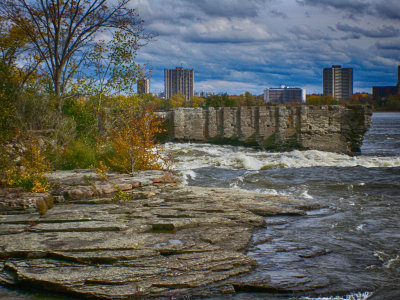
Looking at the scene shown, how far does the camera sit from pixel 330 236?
26.6ft

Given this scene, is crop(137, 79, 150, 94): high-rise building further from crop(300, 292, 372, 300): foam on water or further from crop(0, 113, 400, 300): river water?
crop(300, 292, 372, 300): foam on water

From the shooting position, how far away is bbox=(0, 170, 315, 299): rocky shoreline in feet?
18.5

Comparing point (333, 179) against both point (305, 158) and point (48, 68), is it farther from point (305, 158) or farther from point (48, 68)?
point (48, 68)

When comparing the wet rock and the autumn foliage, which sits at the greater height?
the autumn foliage

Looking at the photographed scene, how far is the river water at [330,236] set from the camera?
5727mm

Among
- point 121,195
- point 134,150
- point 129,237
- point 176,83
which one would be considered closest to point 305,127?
point 134,150

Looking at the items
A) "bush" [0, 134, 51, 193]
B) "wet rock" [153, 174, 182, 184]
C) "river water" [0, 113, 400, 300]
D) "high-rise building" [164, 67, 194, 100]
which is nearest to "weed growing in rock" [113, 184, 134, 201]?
"wet rock" [153, 174, 182, 184]

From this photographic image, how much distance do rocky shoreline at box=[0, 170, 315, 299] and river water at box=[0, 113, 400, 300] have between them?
40 cm

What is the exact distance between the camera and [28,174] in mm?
10523

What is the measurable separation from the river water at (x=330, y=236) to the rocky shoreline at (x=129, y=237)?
0.40 metres

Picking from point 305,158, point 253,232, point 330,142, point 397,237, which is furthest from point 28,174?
point 330,142

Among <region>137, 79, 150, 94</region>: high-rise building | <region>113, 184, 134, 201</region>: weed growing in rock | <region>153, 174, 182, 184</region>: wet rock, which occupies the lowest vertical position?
<region>113, 184, 134, 201</region>: weed growing in rock

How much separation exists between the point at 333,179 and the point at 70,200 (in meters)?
10.6

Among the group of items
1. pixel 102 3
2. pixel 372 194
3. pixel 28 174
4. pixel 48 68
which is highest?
pixel 102 3
